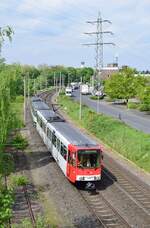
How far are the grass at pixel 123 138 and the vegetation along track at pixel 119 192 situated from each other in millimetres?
2831

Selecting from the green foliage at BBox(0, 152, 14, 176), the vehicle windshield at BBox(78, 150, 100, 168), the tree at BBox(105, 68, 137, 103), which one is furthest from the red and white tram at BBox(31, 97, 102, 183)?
Result: the tree at BBox(105, 68, 137, 103)

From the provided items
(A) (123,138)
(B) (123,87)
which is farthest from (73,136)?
(B) (123,87)

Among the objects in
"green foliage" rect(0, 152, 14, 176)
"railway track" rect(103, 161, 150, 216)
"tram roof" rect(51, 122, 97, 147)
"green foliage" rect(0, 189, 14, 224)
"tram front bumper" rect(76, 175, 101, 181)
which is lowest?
"railway track" rect(103, 161, 150, 216)

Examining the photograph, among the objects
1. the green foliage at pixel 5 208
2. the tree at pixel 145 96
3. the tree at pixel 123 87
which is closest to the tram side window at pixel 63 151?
the green foliage at pixel 5 208

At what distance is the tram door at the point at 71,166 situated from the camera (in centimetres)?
2503

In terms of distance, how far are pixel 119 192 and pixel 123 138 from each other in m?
13.8

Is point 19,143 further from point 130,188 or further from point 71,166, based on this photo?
point 130,188

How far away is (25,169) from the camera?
31.4m

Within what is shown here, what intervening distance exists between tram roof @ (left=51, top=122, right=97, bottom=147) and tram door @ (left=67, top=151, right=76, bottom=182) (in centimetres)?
77

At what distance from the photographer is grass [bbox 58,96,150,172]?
34.1 metres

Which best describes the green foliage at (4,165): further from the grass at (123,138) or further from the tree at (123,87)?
the tree at (123,87)

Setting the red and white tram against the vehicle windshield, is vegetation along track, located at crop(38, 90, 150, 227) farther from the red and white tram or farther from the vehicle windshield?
the vehicle windshield

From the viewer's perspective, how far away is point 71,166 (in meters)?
25.3

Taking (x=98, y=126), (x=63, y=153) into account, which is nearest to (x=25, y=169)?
(x=63, y=153)
